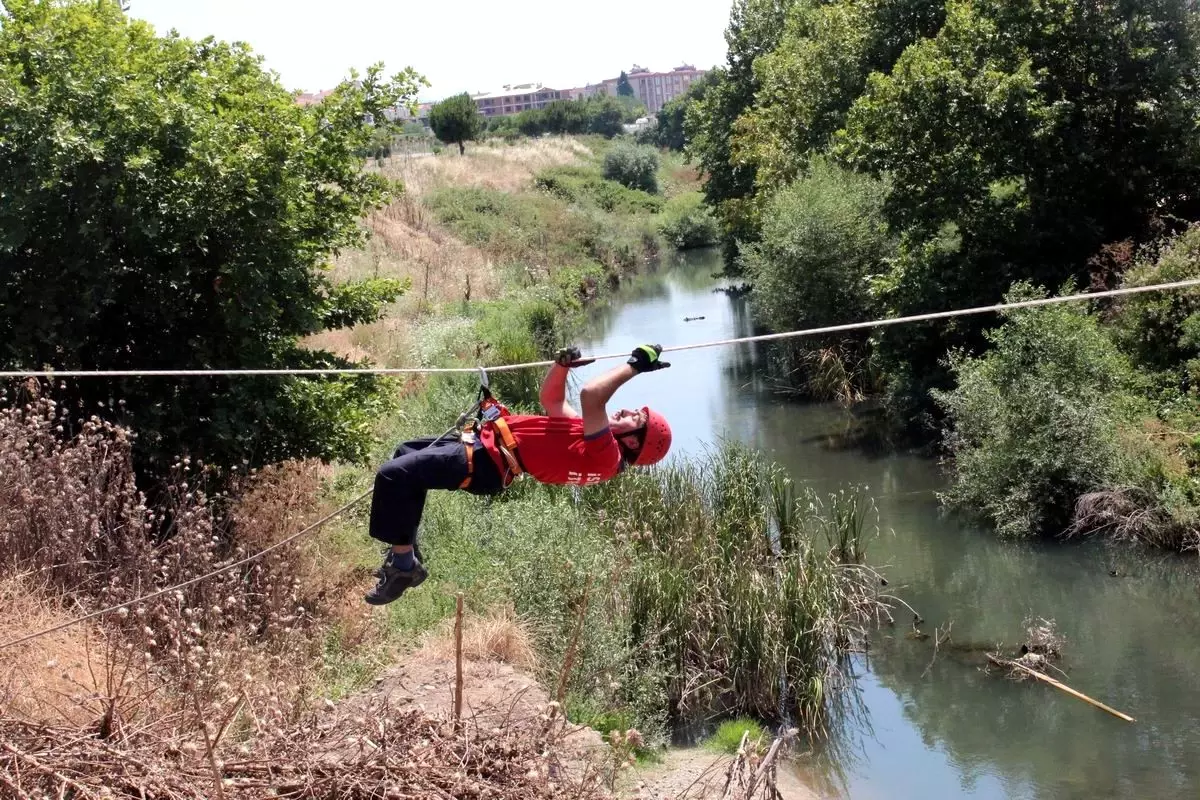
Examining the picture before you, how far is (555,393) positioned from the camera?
6.47m

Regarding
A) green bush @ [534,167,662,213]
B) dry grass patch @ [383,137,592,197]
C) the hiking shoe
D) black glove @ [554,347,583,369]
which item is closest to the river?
the hiking shoe

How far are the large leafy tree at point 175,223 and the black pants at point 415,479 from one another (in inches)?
127

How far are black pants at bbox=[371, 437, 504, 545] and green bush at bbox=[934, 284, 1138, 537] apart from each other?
10.6m

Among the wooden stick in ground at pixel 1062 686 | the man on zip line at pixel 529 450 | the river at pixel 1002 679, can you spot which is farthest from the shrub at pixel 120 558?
the wooden stick in ground at pixel 1062 686

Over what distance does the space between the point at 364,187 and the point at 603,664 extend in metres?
4.65

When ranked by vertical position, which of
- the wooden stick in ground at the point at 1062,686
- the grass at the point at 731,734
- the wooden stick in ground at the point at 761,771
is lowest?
the wooden stick in ground at the point at 1062,686

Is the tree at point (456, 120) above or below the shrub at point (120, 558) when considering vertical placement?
above

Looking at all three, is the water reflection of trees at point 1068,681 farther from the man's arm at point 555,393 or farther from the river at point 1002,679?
the man's arm at point 555,393

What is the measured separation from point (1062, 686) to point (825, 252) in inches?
526

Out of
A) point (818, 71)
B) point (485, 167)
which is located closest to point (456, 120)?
point (485, 167)

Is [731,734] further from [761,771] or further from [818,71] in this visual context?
[818,71]

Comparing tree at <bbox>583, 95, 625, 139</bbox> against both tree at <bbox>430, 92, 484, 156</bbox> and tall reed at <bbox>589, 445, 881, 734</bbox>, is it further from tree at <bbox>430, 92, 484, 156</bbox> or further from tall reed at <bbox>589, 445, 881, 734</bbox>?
tall reed at <bbox>589, 445, 881, 734</bbox>

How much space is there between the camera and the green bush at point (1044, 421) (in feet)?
48.8

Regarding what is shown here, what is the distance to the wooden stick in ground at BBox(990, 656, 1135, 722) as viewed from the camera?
10.8 m
